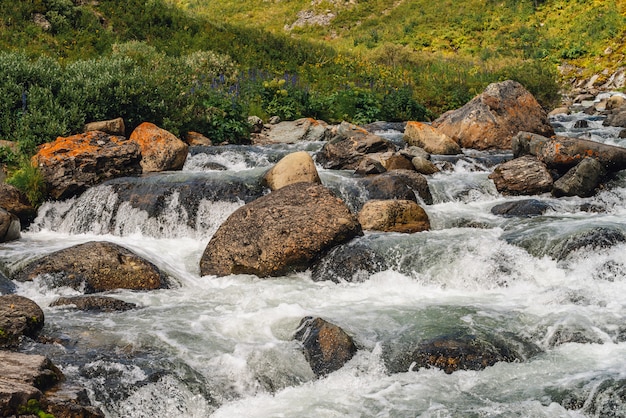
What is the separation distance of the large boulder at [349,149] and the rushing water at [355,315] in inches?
86.8

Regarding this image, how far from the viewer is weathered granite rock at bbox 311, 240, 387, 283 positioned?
8.79 metres

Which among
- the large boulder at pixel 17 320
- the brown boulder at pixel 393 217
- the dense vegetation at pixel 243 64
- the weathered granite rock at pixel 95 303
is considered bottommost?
the weathered granite rock at pixel 95 303

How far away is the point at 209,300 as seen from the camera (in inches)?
309

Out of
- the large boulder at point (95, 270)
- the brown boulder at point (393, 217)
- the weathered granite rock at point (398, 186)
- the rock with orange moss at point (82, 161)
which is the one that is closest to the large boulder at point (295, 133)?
the rock with orange moss at point (82, 161)

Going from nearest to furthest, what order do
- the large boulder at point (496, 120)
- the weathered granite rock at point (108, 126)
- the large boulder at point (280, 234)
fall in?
the large boulder at point (280, 234) → the weathered granite rock at point (108, 126) → the large boulder at point (496, 120)

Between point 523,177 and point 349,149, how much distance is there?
3960mm

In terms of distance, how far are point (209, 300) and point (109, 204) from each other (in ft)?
16.0

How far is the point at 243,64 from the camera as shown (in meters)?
24.6

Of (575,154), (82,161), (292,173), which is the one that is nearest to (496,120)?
(575,154)

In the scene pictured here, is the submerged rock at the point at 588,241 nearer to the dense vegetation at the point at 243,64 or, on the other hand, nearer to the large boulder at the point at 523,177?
the large boulder at the point at 523,177

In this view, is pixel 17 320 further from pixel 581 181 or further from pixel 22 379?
pixel 581 181

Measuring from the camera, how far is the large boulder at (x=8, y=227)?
33.5ft

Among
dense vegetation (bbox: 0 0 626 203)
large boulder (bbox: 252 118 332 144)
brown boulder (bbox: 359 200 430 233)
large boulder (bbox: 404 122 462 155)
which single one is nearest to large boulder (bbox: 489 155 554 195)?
large boulder (bbox: 404 122 462 155)

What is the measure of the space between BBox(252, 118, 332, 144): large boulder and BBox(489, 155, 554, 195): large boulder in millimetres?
6228
